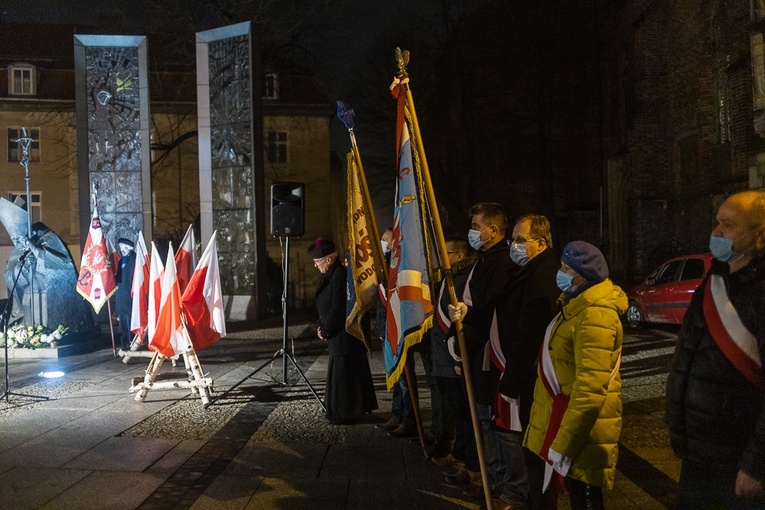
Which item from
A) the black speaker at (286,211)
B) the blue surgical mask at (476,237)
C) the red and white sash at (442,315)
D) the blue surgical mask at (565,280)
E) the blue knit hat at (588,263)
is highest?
the black speaker at (286,211)

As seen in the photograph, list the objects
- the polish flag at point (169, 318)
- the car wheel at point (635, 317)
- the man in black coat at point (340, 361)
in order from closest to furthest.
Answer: the man in black coat at point (340, 361), the polish flag at point (169, 318), the car wheel at point (635, 317)

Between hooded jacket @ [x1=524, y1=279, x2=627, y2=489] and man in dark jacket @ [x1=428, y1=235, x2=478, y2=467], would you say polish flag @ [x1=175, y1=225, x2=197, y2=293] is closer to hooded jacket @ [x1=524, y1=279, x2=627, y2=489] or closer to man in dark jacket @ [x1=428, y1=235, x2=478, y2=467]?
man in dark jacket @ [x1=428, y1=235, x2=478, y2=467]

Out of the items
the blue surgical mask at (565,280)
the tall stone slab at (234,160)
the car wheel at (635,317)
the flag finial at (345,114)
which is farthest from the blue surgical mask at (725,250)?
the tall stone slab at (234,160)

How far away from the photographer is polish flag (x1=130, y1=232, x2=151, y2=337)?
10.8 meters

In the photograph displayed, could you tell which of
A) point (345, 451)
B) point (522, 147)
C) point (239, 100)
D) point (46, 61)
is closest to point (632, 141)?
point (522, 147)

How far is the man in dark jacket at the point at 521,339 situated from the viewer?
445 cm

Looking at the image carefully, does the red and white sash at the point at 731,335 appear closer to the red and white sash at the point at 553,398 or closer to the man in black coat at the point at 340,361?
the red and white sash at the point at 553,398

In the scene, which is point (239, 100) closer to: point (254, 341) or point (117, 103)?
point (117, 103)

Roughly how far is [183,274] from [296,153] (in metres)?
31.0

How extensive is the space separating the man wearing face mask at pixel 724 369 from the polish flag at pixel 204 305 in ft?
21.9

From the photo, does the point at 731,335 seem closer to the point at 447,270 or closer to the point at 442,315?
the point at 447,270

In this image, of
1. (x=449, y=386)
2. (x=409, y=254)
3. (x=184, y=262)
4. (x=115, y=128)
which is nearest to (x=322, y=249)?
(x=184, y=262)

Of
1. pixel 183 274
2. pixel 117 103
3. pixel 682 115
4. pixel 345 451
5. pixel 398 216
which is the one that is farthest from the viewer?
pixel 682 115

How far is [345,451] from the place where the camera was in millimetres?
6812
